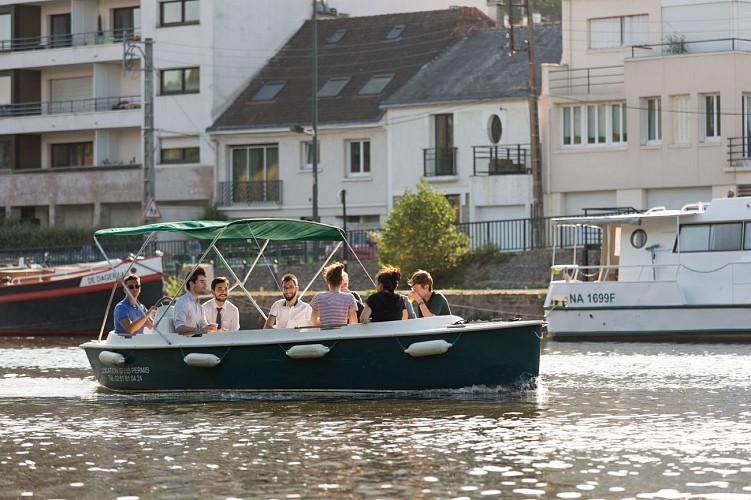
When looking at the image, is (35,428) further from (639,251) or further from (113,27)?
(113,27)

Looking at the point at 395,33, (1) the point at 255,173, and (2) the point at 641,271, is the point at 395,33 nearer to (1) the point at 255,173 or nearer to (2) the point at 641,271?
(1) the point at 255,173

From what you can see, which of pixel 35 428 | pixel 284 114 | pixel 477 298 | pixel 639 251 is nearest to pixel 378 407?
pixel 35 428

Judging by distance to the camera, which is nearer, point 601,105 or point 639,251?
point 639,251

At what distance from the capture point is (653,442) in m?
16.5

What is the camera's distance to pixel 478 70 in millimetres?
58656

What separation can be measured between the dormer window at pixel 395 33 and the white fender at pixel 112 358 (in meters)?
42.4

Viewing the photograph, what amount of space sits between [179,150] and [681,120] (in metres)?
22.4

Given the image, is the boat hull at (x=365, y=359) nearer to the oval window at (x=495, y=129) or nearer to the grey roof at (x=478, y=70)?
the grey roof at (x=478, y=70)

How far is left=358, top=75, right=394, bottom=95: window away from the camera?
6166 cm

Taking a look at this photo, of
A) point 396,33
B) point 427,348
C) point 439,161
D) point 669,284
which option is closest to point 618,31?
point 439,161

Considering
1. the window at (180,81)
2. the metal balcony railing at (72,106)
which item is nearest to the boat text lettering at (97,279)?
the window at (180,81)

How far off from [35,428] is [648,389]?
8.59 metres

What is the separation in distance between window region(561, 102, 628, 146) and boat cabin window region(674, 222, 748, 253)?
18610 mm

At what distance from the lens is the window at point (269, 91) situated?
64375 mm
